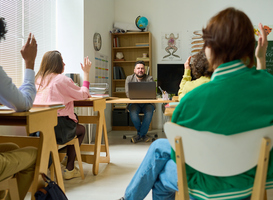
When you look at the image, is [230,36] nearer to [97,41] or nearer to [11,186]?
[11,186]

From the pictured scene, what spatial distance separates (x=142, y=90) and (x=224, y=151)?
110 inches

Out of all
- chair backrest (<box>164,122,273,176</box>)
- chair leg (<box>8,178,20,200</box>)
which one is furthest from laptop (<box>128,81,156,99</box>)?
chair backrest (<box>164,122,273,176</box>)

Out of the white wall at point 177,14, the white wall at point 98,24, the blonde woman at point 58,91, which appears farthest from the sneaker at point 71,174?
the white wall at point 177,14

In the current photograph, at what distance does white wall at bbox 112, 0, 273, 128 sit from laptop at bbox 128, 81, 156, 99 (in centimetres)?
192

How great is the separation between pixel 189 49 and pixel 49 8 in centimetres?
284

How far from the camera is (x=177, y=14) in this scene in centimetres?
542

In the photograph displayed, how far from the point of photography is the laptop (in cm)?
362

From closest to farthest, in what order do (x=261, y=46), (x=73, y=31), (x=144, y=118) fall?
(x=261, y=46) < (x=73, y=31) < (x=144, y=118)

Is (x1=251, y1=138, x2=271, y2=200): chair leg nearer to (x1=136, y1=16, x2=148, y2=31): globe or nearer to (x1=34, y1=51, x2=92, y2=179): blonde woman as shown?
(x1=34, y1=51, x2=92, y2=179): blonde woman

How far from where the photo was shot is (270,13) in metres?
5.17

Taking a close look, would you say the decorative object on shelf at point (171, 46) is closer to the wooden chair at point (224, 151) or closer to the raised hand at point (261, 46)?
the raised hand at point (261, 46)

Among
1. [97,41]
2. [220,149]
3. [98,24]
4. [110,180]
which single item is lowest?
[110,180]

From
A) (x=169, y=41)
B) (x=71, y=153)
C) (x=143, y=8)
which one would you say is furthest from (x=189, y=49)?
(x=71, y=153)

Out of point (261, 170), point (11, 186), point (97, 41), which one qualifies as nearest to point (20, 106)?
point (11, 186)
